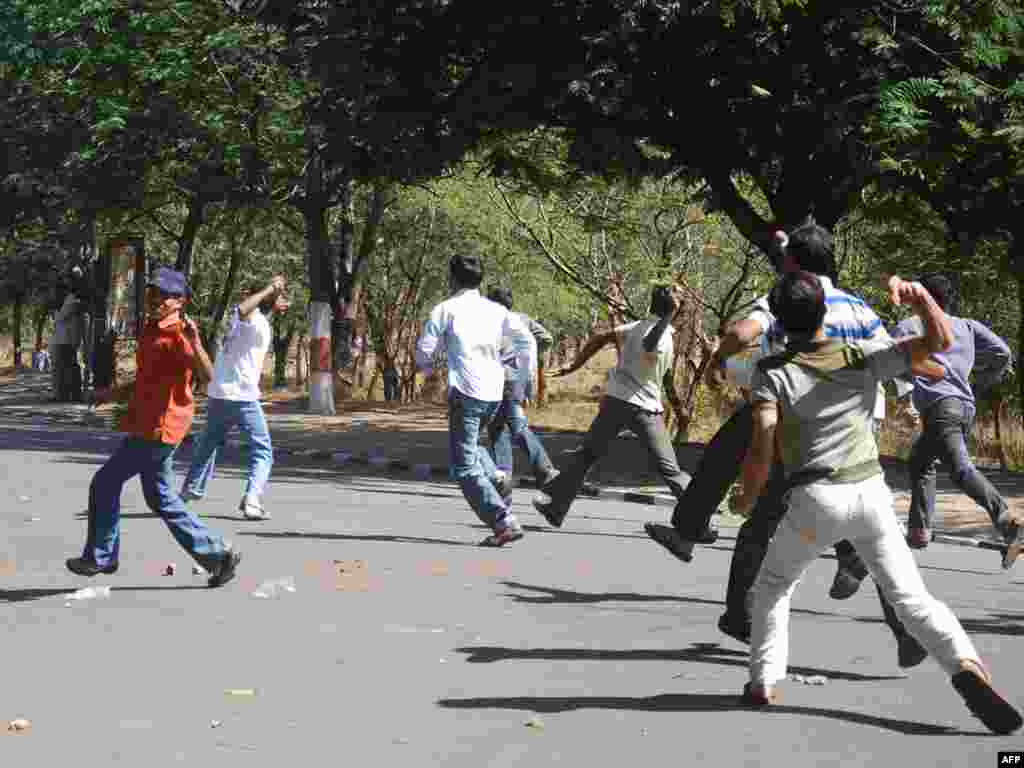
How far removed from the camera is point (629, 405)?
1275cm

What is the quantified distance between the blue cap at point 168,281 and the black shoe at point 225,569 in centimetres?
136

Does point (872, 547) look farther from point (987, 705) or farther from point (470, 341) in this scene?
point (470, 341)

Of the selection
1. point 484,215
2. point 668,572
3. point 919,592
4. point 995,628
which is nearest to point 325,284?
point 484,215

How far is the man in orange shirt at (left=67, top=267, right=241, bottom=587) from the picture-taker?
938 cm

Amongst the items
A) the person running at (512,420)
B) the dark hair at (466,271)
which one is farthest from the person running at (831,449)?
the person running at (512,420)

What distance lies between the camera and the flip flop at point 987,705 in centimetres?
625

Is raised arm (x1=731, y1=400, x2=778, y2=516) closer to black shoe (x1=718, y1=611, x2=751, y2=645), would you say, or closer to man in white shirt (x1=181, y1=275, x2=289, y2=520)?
black shoe (x1=718, y1=611, x2=751, y2=645)

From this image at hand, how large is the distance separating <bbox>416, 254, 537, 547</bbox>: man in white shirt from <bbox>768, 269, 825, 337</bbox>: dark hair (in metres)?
5.48

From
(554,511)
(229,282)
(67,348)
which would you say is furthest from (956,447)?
(229,282)

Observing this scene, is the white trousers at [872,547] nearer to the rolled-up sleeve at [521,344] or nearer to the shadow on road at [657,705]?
the shadow on road at [657,705]

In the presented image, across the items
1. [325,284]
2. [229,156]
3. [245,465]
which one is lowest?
[245,465]

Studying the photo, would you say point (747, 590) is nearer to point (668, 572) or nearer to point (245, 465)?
point (668, 572)

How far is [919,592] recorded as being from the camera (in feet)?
21.5

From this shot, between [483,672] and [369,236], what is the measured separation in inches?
1124
